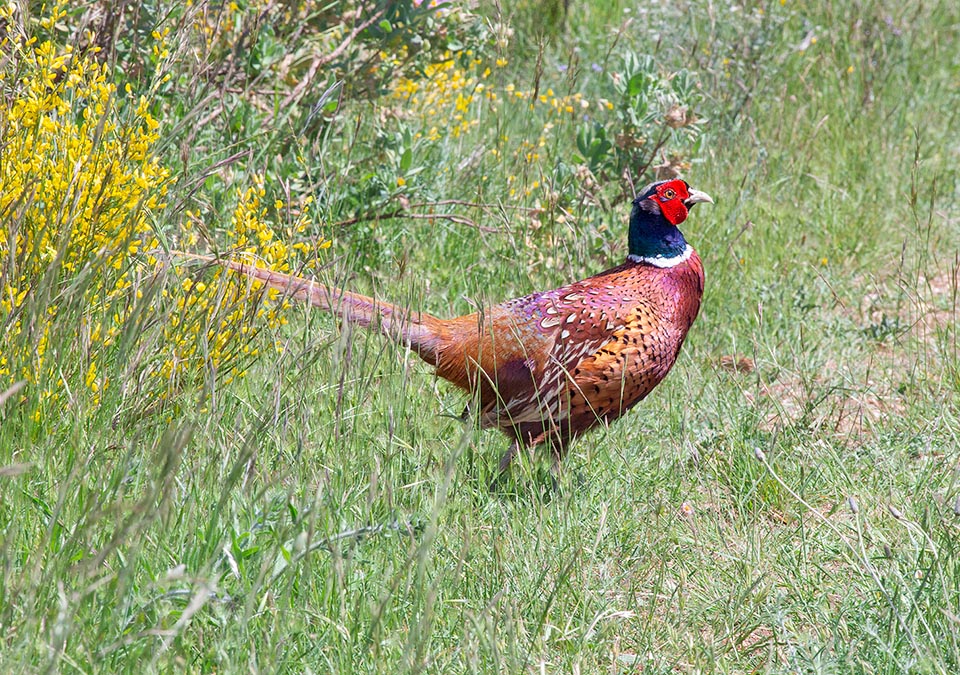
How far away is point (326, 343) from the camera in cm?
272

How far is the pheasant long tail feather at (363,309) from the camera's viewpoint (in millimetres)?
3025

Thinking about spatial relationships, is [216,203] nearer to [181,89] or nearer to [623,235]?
[181,89]

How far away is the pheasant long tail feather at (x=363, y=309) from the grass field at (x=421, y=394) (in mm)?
70

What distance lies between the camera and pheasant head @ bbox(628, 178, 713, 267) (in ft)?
12.9

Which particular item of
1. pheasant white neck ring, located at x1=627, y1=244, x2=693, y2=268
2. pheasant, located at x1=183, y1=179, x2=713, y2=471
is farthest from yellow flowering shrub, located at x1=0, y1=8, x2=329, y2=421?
pheasant white neck ring, located at x1=627, y1=244, x2=693, y2=268

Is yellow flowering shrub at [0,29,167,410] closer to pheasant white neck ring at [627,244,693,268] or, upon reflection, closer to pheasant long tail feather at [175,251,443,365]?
pheasant long tail feather at [175,251,443,365]

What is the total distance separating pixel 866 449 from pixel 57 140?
8.68ft

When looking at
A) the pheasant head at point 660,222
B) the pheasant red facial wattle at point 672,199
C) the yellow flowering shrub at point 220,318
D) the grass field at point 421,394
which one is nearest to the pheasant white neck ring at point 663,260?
the pheasant head at point 660,222

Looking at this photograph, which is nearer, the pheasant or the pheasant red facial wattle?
the pheasant

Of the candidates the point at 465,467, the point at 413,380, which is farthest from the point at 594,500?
→ the point at 413,380

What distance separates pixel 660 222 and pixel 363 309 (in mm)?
1098

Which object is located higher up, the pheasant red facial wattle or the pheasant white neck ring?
the pheasant red facial wattle

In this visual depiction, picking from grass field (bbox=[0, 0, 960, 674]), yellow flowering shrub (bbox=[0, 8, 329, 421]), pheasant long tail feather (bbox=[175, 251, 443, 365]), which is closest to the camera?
grass field (bbox=[0, 0, 960, 674])

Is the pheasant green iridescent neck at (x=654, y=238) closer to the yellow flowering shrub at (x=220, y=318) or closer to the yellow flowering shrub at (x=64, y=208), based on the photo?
the yellow flowering shrub at (x=220, y=318)
